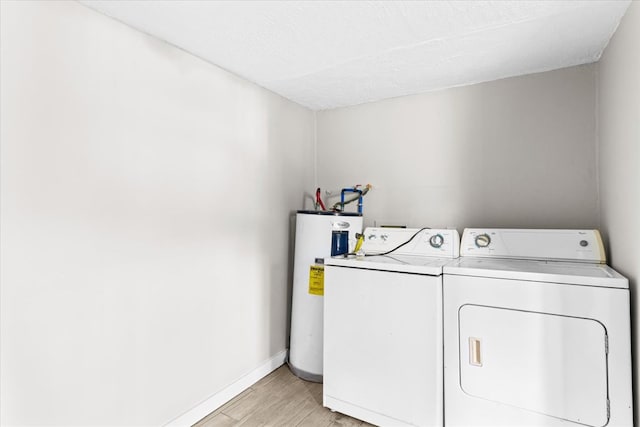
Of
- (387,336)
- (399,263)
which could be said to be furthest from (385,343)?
(399,263)

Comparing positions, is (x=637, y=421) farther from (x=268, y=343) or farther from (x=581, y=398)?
(x=268, y=343)

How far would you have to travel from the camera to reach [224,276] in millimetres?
2082

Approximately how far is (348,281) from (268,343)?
0.91 metres

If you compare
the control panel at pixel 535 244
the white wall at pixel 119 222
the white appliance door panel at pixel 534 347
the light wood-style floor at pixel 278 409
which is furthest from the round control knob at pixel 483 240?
the white wall at pixel 119 222

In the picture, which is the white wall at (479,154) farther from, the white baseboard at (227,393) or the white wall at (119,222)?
the white baseboard at (227,393)

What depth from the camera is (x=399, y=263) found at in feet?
6.03

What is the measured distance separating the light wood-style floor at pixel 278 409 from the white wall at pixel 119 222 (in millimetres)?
155

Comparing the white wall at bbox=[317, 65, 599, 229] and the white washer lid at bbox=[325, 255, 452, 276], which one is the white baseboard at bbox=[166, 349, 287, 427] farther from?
the white wall at bbox=[317, 65, 599, 229]

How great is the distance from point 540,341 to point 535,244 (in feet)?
2.05

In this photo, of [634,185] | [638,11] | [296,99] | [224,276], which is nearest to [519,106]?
[638,11]

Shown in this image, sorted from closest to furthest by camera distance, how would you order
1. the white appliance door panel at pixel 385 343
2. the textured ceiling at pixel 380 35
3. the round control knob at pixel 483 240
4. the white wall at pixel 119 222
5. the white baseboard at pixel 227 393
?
the white wall at pixel 119 222
the textured ceiling at pixel 380 35
the white appliance door panel at pixel 385 343
the white baseboard at pixel 227 393
the round control knob at pixel 483 240

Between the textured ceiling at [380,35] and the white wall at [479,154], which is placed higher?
the textured ceiling at [380,35]

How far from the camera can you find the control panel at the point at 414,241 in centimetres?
210

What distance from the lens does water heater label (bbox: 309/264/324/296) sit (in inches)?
92.6
